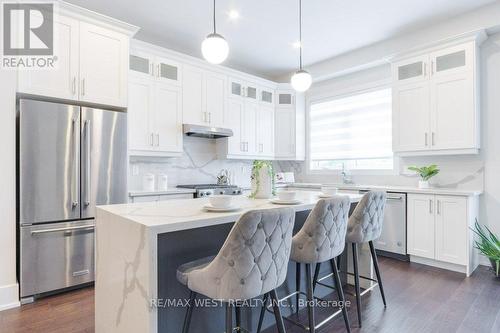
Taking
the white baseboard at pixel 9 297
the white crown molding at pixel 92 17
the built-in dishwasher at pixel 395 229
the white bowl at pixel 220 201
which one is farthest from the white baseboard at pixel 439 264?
the white crown molding at pixel 92 17

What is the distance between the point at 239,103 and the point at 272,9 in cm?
163

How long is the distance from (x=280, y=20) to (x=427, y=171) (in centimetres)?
268

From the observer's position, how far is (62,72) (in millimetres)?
2791

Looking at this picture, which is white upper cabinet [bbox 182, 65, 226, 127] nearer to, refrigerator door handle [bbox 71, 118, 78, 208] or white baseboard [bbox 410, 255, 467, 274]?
refrigerator door handle [bbox 71, 118, 78, 208]

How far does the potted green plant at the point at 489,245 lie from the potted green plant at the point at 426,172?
0.71 metres

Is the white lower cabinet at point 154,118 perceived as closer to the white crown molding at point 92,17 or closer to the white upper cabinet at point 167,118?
the white upper cabinet at point 167,118

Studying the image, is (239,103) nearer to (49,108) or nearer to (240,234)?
(49,108)

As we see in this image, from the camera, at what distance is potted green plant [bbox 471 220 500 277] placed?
3.11 meters

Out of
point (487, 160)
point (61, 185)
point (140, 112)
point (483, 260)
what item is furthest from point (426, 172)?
point (61, 185)

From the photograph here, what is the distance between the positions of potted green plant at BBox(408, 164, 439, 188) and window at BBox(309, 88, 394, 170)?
644mm

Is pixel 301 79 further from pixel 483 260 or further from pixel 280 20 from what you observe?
pixel 483 260

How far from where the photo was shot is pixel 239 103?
475 cm

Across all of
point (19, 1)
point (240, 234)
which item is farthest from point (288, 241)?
point (19, 1)

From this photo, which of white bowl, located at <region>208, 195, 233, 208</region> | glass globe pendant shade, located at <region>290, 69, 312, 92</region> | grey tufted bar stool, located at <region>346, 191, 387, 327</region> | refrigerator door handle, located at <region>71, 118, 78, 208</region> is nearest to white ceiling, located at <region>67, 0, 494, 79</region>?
glass globe pendant shade, located at <region>290, 69, 312, 92</region>
